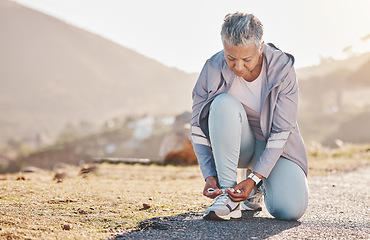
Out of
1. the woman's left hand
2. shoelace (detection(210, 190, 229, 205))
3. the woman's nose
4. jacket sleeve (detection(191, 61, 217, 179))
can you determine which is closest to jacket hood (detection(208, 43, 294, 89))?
jacket sleeve (detection(191, 61, 217, 179))

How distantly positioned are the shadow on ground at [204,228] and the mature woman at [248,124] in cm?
9

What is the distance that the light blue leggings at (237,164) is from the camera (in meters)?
2.64

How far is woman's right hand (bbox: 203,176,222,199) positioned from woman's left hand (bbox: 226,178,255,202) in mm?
84

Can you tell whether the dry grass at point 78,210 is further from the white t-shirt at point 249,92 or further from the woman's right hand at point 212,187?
the white t-shirt at point 249,92

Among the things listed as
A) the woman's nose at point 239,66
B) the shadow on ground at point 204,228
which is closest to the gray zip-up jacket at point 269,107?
the woman's nose at point 239,66

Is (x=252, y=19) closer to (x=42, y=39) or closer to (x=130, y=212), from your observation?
(x=130, y=212)

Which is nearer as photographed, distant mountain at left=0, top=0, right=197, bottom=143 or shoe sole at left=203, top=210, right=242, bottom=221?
shoe sole at left=203, top=210, right=242, bottom=221

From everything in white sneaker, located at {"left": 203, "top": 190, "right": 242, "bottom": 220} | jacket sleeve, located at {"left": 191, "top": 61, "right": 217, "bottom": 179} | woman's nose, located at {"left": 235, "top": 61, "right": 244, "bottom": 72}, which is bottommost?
white sneaker, located at {"left": 203, "top": 190, "right": 242, "bottom": 220}

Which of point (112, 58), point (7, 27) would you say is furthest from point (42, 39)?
point (112, 58)

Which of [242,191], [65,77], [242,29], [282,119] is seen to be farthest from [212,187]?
[65,77]

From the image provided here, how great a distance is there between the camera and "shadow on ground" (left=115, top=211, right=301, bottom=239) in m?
2.19

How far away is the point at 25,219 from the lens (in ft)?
7.82

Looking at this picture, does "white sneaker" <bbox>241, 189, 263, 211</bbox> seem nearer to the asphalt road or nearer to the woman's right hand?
the asphalt road

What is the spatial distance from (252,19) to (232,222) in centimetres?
126
